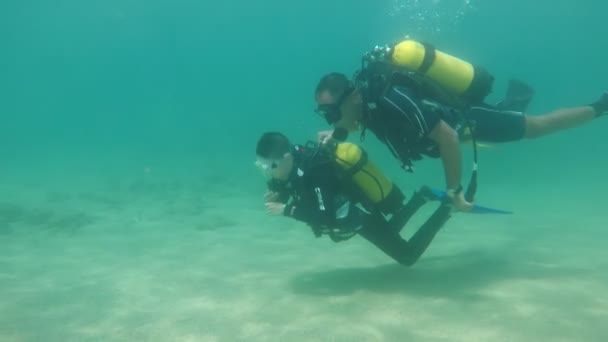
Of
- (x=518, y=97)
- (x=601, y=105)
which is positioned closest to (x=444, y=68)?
(x=518, y=97)

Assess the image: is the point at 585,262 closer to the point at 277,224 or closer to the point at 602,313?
the point at 602,313

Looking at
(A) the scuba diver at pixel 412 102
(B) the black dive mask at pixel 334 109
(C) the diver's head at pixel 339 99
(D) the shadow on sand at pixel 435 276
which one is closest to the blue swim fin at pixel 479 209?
(A) the scuba diver at pixel 412 102

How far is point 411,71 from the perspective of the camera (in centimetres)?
516

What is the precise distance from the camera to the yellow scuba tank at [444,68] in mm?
5219

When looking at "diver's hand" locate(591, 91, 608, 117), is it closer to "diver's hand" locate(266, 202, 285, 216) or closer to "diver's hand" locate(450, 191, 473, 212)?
"diver's hand" locate(450, 191, 473, 212)

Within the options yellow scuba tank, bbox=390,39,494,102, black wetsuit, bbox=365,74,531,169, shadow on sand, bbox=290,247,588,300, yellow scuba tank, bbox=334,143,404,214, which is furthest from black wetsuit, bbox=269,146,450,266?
yellow scuba tank, bbox=390,39,494,102

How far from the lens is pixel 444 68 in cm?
533

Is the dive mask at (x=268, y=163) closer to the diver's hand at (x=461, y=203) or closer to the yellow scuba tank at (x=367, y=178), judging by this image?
the yellow scuba tank at (x=367, y=178)

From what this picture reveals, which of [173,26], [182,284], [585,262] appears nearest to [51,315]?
[182,284]

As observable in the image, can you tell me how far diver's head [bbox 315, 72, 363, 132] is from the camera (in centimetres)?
514

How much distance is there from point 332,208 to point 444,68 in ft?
7.17

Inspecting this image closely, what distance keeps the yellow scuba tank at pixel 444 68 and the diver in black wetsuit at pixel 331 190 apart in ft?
4.02

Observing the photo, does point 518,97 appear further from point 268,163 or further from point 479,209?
point 268,163

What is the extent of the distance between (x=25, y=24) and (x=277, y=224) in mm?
89320
